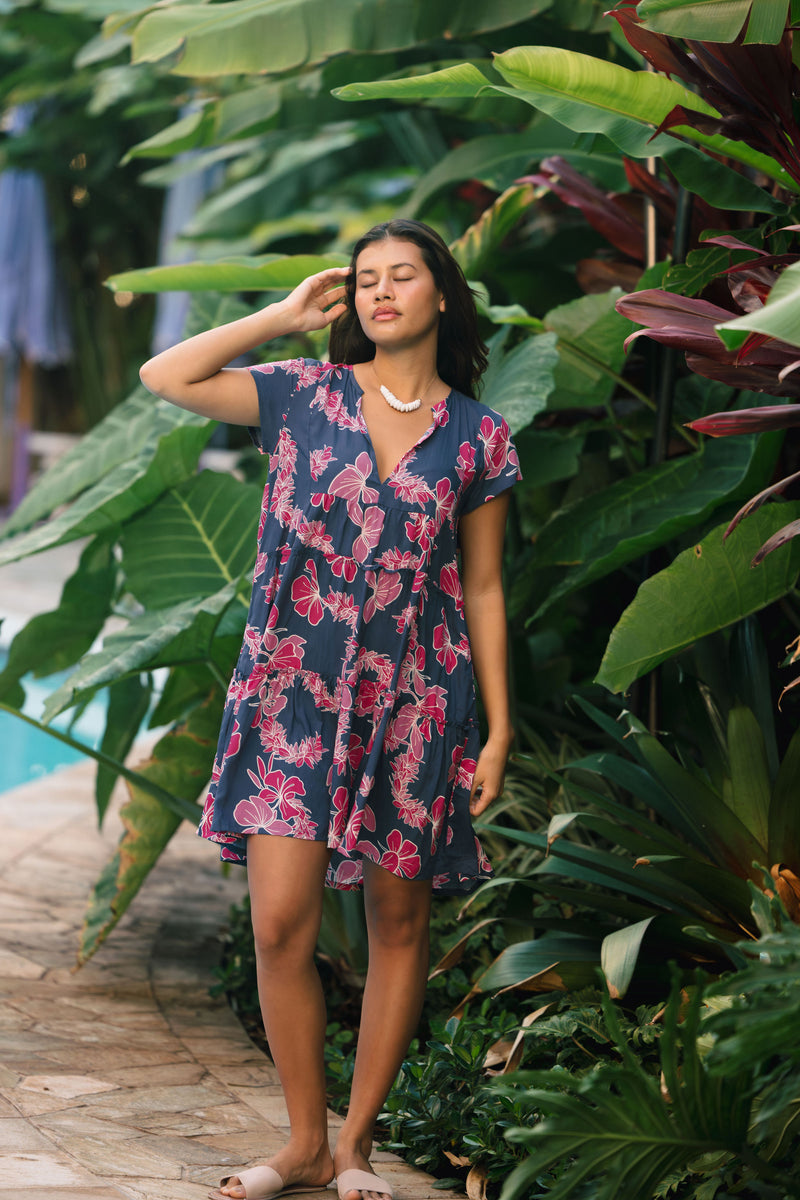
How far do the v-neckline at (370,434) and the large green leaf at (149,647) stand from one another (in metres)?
0.71

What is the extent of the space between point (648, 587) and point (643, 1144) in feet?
3.12

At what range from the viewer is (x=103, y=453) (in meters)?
3.18

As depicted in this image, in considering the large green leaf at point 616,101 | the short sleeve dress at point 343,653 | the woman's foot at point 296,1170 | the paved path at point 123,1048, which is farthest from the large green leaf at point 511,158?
the woman's foot at point 296,1170

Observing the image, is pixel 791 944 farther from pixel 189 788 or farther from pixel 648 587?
pixel 189 788

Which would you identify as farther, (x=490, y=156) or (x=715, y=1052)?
(x=490, y=156)

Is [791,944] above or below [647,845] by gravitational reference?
above

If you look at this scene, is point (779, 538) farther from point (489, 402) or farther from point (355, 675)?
point (489, 402)

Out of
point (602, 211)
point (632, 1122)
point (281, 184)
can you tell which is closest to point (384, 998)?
point (632, 1122)

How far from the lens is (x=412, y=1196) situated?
1.93 m

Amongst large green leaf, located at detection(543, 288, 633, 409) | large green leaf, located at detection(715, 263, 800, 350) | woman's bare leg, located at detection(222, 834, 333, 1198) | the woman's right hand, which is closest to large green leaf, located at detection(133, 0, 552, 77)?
large green leaf, located at detection(543, 288, 633, 409)

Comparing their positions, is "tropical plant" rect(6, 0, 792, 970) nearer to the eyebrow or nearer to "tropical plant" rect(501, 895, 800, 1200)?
the eyebrow

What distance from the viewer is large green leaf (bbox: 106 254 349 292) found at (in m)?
2.67

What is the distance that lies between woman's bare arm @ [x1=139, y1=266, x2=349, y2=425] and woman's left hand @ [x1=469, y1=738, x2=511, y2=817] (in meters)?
0.65

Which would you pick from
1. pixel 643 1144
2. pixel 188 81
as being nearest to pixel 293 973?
pixel 643 1144
